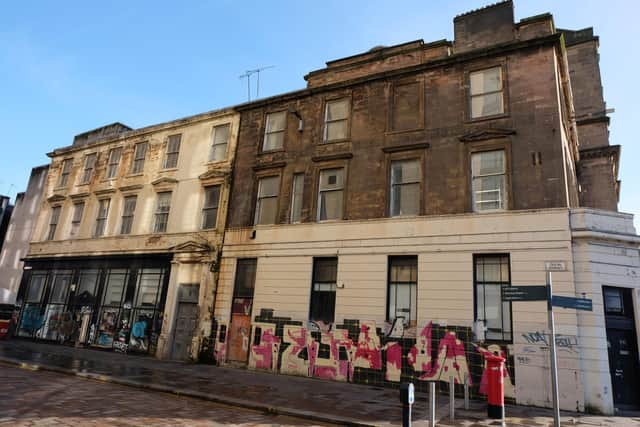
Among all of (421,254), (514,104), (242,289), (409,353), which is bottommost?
(409,353)

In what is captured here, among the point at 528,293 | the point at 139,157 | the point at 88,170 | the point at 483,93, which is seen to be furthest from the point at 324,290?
the point at 88,170

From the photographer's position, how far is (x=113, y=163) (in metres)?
24.5

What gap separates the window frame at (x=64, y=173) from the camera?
87.5ft

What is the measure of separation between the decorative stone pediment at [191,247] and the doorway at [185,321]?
1.58m

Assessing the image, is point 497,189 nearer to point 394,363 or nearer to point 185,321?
point 394,363

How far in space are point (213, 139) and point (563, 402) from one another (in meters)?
17.8

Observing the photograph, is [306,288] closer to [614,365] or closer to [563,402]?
[563,402]

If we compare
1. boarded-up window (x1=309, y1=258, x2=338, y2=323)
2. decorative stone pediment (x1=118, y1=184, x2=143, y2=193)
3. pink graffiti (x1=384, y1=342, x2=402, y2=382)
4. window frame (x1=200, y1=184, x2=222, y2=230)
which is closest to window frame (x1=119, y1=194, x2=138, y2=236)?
decorative stone pediment (x1=118, y1=184, x2=143, y2=193)

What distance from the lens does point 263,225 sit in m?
17.7

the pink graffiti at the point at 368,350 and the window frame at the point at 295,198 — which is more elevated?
the window frame at the point at 295,198

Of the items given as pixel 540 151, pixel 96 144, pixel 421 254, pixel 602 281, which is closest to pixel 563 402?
pixel 602 281

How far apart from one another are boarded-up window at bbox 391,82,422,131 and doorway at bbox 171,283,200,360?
37.0 feet

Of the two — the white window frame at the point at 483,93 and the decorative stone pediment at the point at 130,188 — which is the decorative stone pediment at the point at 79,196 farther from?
the white window frame at the point at 483,93

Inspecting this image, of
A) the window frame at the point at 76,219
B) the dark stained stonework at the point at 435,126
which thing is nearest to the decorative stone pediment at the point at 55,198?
the window frame at the point at 76,219
